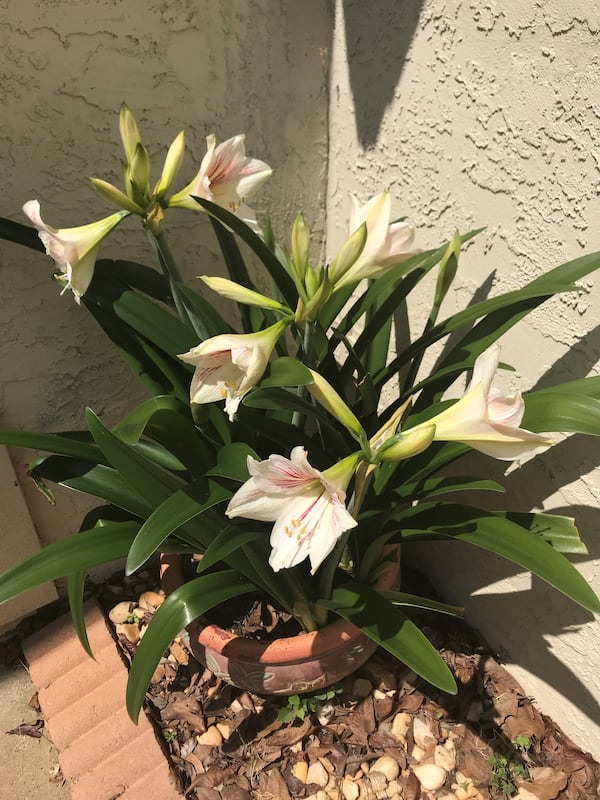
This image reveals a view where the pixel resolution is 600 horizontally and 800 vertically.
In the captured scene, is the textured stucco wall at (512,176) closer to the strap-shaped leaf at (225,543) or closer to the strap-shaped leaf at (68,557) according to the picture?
the strap-shaped leaf at (225,543)

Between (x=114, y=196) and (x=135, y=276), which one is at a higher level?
(x=114, y=196)

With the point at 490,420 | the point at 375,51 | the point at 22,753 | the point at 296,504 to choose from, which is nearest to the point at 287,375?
the point at 296,504

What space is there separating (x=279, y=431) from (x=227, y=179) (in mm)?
466

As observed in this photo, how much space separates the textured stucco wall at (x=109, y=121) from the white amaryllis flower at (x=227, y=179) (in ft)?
1.14

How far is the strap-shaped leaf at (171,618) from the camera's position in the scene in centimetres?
100

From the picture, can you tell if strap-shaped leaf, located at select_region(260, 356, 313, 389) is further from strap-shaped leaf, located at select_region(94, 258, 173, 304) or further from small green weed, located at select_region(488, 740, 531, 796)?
small green weed, located at select_region(488, 740, 531, 796)

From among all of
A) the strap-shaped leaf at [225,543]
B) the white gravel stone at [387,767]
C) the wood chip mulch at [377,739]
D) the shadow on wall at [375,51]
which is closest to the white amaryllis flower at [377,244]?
the strap-shaped leaf at [225,543]

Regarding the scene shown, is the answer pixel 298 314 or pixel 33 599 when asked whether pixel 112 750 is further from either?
pixel 298 314

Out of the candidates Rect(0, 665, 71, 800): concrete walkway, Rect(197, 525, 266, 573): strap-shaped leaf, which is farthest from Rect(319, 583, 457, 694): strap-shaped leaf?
Rect(0, 665, 71, 800): concrete walkway

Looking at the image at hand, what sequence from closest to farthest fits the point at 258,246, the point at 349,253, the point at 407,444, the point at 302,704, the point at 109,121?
the point at 407,444, the point at 349,253, the point at 258,246, the point at 109,121, the point at 302,704

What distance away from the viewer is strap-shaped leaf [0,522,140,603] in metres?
1.00

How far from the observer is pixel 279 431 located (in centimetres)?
111

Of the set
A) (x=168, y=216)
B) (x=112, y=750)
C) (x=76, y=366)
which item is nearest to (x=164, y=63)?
(x=168, y=216)

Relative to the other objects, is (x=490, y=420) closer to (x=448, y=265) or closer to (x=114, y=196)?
(x=448, y=265)
